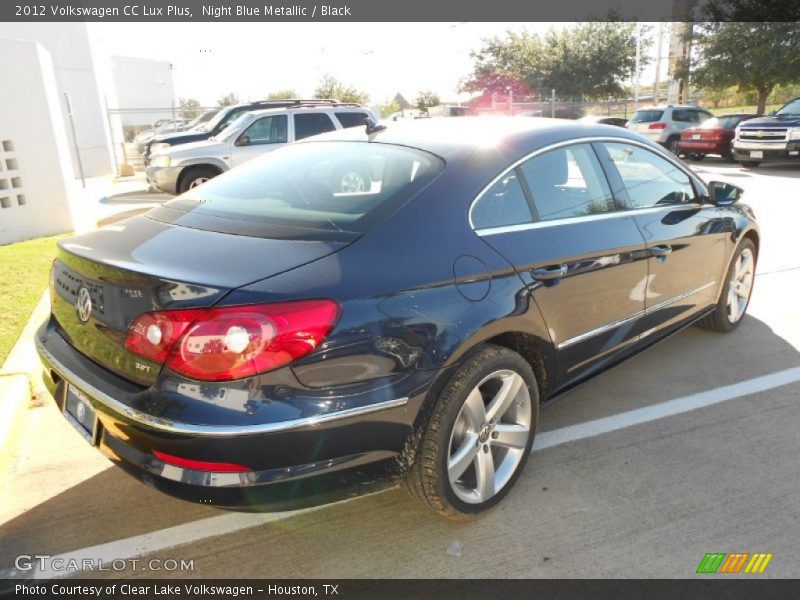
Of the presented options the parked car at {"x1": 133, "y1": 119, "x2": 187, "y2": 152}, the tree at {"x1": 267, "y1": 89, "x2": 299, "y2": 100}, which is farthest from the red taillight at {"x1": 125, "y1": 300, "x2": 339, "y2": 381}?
the tree at {"x1": 267, "y1": 89, "x2": 299, "y2": 100}

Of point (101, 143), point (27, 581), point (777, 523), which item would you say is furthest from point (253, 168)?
point (101, 143)

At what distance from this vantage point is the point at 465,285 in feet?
8.50

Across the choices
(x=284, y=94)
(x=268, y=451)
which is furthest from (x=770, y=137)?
(x=284, y=94)

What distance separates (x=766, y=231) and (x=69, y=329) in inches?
351

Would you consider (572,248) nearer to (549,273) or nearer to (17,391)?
A: (549,273)

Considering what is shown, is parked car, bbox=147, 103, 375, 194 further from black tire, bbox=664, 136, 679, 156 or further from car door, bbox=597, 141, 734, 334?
black tire, bbox=664, 136, 679, 156

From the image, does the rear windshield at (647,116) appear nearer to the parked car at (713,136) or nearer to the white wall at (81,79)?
the parked car at (713,136)

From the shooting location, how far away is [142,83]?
50.4 meters

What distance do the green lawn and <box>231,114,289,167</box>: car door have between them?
4.79 m

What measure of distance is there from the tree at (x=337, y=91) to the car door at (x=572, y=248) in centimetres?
4043

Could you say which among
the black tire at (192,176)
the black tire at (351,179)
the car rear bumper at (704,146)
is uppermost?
the black tire at (351,179)

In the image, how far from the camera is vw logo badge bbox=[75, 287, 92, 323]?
2.49 meters

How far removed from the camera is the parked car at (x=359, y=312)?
2143 mm

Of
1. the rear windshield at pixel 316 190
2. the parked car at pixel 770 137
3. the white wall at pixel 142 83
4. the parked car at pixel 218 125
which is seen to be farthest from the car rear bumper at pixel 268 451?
the white wall at pixel 142 83
